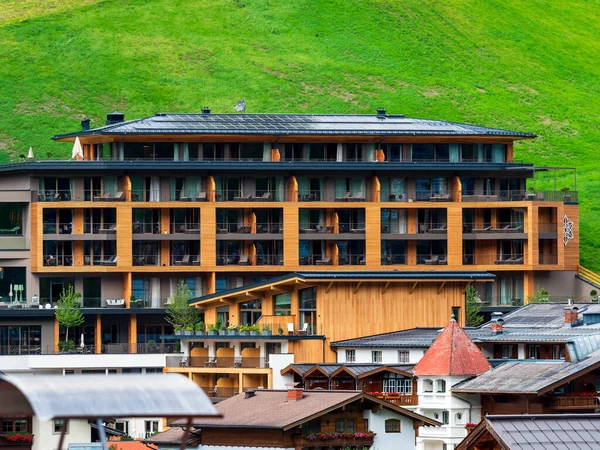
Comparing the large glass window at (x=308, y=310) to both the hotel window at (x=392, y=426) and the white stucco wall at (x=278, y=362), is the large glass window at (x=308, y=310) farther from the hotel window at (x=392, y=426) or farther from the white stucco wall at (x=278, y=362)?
the hotel window at (x=392, y=426)

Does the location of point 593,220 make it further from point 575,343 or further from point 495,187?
point 575,343

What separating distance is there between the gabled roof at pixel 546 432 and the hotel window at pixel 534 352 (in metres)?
43.8

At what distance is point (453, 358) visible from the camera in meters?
91.7

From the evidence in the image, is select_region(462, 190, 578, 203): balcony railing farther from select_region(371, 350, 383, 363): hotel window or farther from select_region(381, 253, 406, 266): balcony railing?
select_region(371, 350, 383, 363): hotel window

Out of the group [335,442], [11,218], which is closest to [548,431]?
[335,442]

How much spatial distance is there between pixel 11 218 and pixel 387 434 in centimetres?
6276

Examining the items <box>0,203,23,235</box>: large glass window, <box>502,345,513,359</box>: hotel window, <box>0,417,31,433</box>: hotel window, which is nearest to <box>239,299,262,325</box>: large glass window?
<box>0,417,31,433</box>: hotel window

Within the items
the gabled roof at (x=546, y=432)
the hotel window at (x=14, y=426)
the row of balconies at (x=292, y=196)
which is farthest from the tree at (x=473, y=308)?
the gabled roof at (x=546, y=432)

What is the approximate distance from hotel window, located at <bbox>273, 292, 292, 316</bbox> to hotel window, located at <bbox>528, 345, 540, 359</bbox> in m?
20.8

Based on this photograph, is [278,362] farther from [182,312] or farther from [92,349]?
[92,349]

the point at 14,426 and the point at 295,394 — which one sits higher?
the point at 295,394

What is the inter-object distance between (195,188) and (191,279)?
700 cm

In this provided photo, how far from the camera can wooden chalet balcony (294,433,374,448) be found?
80000 millimetres

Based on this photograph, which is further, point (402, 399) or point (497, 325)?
point (497, 325)
